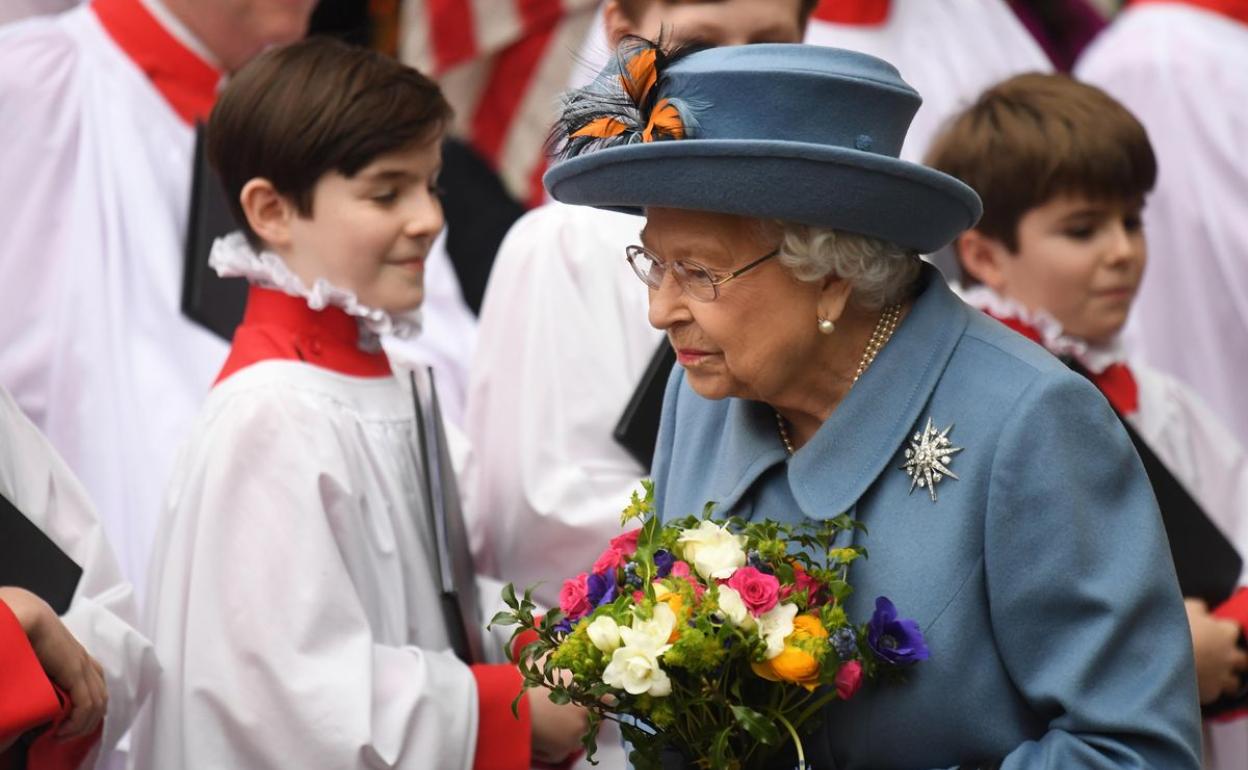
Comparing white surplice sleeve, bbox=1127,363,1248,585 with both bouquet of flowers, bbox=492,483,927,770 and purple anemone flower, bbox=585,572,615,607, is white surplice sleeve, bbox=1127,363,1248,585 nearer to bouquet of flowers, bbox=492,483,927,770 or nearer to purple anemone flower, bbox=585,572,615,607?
→ bouquet of flowers, bbox=492,483,927,770

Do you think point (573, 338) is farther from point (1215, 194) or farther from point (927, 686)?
point (1215, 194)

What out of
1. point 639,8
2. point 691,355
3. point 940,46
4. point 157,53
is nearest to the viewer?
point 691,355

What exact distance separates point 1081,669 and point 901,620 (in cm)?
25

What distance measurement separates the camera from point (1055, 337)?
155 inches

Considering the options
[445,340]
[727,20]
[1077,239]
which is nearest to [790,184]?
[727,20]

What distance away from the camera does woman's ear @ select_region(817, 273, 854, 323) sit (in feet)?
8.32

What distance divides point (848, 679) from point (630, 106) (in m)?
0.88

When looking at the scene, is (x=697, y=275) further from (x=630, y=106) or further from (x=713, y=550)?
(x=713, y=550)

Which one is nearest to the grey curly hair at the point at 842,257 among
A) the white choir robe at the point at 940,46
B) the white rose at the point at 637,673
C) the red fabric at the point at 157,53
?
the white rose at the point at 637,673

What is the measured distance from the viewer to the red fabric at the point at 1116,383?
3.94 m

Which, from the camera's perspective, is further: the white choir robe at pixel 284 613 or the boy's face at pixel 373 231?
the boy's face at pixel 373 231

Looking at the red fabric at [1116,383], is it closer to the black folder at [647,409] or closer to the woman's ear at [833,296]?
the black folder at [647,409]

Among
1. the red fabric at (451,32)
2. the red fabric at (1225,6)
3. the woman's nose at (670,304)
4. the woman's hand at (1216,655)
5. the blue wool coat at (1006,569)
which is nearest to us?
the blue wool coat at (1006,569)

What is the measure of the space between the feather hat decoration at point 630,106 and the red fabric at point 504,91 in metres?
3.95
